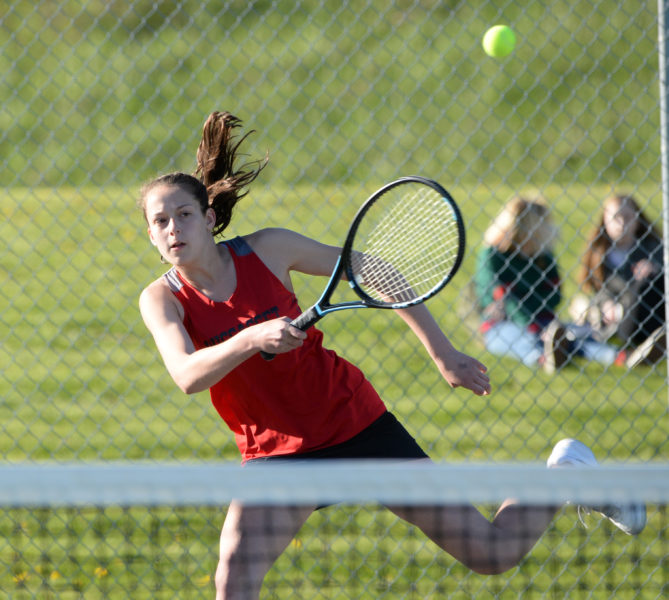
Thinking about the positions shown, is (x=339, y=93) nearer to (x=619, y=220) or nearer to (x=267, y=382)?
(x=619, y=220)

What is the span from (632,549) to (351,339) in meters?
3.11

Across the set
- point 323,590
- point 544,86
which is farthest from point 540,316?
point 544,86

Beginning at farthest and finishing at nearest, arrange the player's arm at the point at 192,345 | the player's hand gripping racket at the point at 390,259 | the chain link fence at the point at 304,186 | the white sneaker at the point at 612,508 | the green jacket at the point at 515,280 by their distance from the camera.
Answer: the green jacket at the point at 515,280
the chain link fence at the point at 304,186
the white sneaker at the point at 612,508
the player's hand gripping racket at the point at 390,259
the player's arm at the point at 192,345

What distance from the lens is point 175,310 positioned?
8.86 feet

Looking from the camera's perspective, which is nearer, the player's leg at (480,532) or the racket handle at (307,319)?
the racket handle at (307,319)

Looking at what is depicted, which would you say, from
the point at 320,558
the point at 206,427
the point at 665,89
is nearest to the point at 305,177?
the point at 206,427

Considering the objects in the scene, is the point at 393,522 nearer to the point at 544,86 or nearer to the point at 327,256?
the point at 327,256

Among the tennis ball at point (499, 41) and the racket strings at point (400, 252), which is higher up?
the tennis ball at point (499, 41)

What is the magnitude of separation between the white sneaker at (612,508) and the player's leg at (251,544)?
2.78 ft

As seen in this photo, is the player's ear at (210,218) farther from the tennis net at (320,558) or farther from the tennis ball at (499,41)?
the tennis ball at (499,41)

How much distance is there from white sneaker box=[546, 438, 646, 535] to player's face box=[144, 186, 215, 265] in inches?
49.6

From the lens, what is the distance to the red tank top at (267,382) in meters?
2.75

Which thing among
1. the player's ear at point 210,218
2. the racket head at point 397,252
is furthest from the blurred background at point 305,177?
the player's ear at point 210,218

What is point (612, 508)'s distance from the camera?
3.07 m
